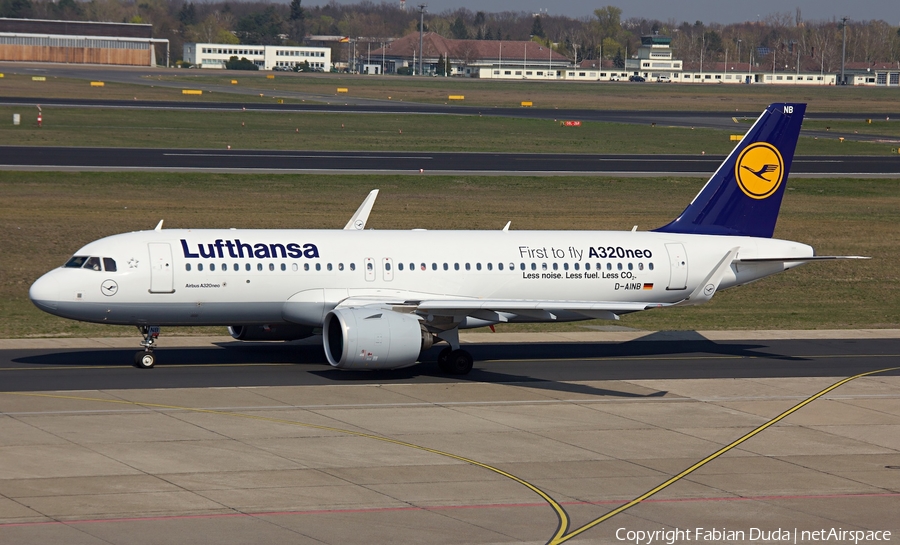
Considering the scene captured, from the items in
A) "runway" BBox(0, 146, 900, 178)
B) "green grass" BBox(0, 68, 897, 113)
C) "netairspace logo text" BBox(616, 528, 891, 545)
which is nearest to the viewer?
"netairspace logo text" BBox(616, 528, 891, 545)

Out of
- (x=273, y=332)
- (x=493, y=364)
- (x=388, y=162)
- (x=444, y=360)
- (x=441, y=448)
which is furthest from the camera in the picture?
(x=388, y=162)

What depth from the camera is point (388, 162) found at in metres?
85.2

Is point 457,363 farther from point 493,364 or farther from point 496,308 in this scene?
point 496,308

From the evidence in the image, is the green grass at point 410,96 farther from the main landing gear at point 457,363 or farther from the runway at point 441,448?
the runway at point 441,448

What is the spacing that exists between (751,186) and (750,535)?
20.4 m

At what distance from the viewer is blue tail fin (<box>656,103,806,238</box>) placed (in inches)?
1495

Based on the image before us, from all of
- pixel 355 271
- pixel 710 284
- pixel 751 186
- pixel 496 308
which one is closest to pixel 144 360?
pixel 355 271

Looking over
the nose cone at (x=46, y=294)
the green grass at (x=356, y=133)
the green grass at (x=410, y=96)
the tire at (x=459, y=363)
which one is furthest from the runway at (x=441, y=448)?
the green grass at (x=410, y=96)

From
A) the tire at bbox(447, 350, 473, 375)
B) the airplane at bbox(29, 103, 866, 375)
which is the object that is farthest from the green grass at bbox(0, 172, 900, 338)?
the tire at bbox(447, 350, 473, 375)

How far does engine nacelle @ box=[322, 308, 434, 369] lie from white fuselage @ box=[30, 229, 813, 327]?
1992mm

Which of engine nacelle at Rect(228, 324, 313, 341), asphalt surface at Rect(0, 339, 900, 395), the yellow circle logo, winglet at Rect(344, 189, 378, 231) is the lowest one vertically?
asphalt surface at Rect(0, 339, 900, 395)

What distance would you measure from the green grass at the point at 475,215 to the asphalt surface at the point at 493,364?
411 cm

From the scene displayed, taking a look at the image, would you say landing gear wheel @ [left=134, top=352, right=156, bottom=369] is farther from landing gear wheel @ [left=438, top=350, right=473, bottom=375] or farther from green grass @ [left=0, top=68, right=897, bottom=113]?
green grass @ [left=0, top=68, right=897, bottom=113]

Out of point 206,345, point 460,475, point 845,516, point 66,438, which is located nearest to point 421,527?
point 460,475
